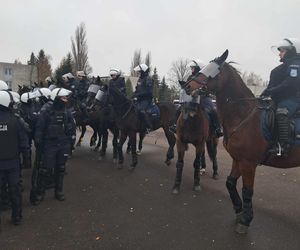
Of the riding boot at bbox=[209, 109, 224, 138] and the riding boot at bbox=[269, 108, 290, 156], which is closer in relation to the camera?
the riding boot at bbox=[269, 108, 290, 156]

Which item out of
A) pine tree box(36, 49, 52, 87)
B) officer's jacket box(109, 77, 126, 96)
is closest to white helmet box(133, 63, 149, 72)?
officer's jacket box(109, 77, 126, 96)

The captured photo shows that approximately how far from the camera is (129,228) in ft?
18.9

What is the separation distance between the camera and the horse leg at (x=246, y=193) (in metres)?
5.63

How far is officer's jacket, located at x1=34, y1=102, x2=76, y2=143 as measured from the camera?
6925 mm

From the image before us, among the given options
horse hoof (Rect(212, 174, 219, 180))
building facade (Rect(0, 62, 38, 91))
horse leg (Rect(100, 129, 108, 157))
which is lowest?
horse hoof (Rect(212, 174, 219, 180))

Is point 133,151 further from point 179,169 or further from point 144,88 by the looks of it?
point 179,169

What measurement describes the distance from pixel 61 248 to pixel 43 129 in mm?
2719

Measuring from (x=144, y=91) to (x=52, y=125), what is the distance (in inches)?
158

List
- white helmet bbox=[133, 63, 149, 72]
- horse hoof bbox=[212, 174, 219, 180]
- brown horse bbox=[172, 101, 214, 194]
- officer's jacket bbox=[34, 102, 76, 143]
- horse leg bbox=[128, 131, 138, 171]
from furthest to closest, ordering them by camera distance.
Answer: white helmet bbox=[133, 63, 149, 72] < horse leg bbox=[128, 131, 138, 171] < horse hoof bbox=[212, 174, 219, 180] < brown horse bbox=[172, 101, 214, 194] < officer's jacket bbox=[34, 102, 76, 143]

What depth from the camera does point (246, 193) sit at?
18.7 feet

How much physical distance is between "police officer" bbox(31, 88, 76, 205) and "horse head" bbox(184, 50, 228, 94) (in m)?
2.80

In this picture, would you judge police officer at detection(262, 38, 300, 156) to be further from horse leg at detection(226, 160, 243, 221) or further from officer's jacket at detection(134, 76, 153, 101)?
officer's jacket at detection(134, 76, 153, 101)

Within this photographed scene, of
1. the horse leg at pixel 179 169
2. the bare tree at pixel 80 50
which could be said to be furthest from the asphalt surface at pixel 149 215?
the bare tree at pixel 80 50

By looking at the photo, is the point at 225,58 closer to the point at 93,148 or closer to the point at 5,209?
the point at 5,209
